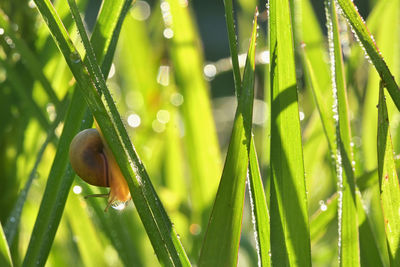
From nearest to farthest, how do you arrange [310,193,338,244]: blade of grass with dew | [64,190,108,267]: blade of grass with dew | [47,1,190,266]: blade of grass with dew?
[47,1,190,266]: blade of grass with dew < [310,193,338,244]: blade of grass with dew < [64,190,108,267]: blade of grass with dew

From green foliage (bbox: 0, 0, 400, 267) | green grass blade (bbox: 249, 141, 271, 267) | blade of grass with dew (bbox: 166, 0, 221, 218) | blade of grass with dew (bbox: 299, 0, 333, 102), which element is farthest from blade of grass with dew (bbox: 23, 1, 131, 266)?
blade of grass with dew (bbox: 299, 0, 333, 102)

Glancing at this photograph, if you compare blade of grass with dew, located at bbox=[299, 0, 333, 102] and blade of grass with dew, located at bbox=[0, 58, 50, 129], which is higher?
blade of grass with dew, located at bbox=[299, 0, 333, 102]

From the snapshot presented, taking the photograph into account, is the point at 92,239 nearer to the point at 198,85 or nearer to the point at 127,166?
the point at 198,85

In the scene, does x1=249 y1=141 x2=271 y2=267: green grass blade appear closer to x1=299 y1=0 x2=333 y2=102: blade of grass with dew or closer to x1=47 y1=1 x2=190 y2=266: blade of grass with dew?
x1=47 y1=1 x2=190 y2=266: blade of grass with dew

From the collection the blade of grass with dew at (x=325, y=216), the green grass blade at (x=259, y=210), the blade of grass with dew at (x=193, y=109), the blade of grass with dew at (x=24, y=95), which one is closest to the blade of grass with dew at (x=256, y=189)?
the green grass blade at (x=259, y=210)

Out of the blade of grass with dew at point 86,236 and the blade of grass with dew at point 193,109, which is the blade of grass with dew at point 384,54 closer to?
the blade of grass with dew at point 193,109

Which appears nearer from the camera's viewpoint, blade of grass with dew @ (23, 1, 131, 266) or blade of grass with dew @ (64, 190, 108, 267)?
blade of grass with dew @ (23, 1, 131, 266)
